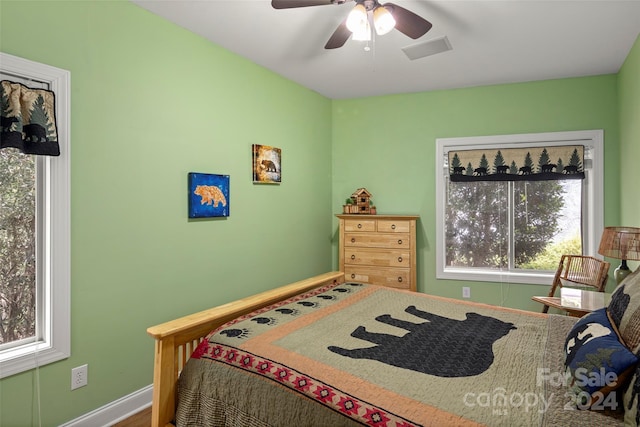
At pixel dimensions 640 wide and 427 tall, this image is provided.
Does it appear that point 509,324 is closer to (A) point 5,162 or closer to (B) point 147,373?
(B) point 147,373

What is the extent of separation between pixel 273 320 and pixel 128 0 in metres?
2.13

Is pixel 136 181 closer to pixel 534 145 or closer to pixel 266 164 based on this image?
pixel 266 164

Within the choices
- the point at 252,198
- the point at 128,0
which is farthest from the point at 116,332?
the point at 128,0

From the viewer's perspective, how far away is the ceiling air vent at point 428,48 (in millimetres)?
2984

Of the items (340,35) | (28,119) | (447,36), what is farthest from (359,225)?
(28,119)

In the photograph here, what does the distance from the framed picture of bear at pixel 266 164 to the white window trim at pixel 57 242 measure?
1593 millimetres

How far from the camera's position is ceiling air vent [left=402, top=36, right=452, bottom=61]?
2984mm

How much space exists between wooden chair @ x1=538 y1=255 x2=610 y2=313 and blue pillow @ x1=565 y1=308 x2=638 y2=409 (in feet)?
7.62

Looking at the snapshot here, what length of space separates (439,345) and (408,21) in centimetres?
172

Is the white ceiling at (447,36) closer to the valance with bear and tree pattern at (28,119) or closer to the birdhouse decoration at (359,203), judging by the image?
the valance with bear and tree pattern at (28,119)

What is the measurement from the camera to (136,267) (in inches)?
98.8

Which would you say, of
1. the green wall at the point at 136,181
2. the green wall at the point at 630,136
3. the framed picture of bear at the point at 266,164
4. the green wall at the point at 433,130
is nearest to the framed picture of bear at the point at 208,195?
the green wall at the point at 136,181

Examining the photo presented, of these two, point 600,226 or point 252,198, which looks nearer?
point 252,198

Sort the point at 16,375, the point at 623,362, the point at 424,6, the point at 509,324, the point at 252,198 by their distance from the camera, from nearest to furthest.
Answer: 1. the point at 623,362
2. the point at 16,375
3. the point at 509,324
4. the point at 424,6
5. the point at 252,198
